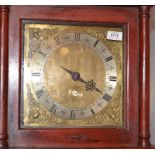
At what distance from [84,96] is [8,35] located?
37 cm

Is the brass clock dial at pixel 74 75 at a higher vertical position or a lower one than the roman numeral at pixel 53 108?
higher

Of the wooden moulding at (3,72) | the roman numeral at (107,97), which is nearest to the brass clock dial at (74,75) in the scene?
the roman numeral at (107,97)

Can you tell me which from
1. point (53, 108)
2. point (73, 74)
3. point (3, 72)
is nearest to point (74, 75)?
point (73, 74)

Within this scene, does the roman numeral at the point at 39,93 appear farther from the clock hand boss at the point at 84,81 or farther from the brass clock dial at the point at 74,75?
the clock hand boss at the point at 84,81

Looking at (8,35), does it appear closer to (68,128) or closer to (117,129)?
(68,128)

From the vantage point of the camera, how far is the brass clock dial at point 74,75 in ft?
5.65

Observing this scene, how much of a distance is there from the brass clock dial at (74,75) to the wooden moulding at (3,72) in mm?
108

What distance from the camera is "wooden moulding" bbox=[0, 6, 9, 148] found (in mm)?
1662

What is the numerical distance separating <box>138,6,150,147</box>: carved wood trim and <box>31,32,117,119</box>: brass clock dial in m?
0.11

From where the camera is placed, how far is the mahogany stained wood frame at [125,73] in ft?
5.54

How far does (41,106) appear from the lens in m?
1.72

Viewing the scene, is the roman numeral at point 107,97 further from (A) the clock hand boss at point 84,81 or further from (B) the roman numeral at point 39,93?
(B) the roman numeral at point 39,93

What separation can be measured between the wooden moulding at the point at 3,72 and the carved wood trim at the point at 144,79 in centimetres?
51

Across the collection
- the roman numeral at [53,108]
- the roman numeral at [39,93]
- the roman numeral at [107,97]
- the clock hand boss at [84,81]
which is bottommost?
the roman numeral at [53,108]
